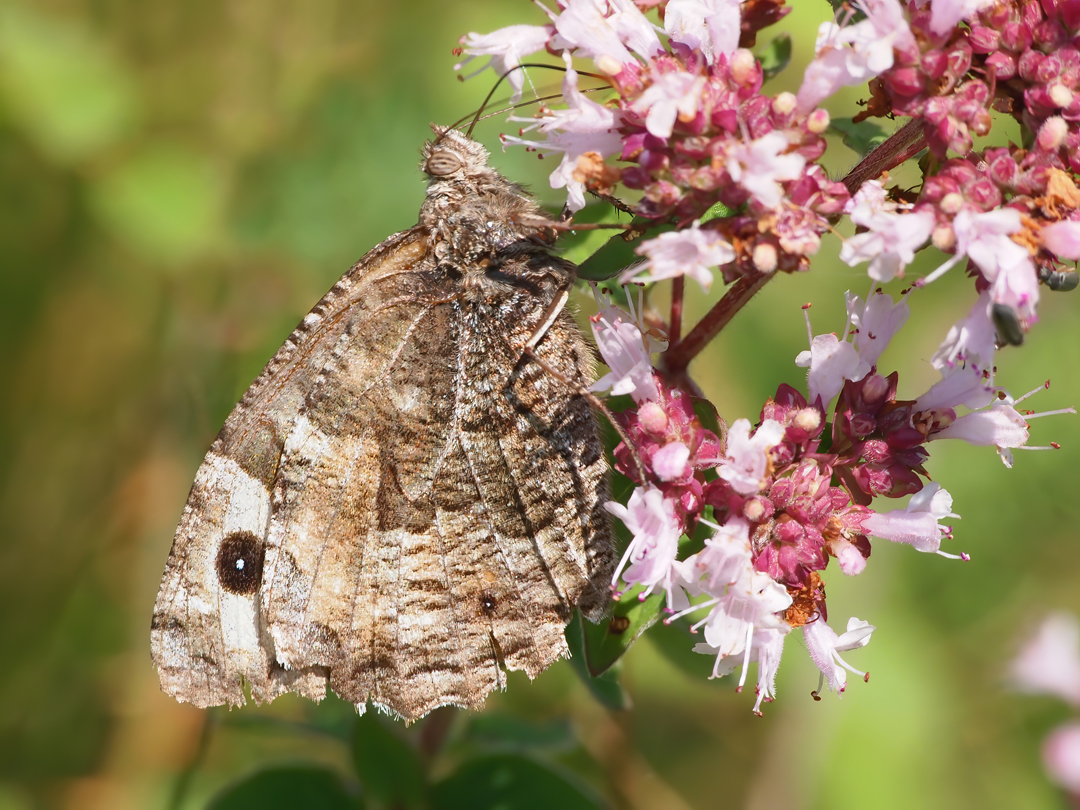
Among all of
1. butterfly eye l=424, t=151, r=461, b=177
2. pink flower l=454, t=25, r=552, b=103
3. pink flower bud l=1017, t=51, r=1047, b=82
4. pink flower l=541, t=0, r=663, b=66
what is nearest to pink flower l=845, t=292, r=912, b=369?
pink flower bud l=1017, t=51, r=1047, b=82

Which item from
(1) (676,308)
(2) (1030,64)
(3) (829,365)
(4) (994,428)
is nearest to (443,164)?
(1) (676,308)

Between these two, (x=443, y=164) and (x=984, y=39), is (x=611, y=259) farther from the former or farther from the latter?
(x=984, y=39)

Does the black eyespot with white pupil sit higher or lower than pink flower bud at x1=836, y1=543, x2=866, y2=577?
higher

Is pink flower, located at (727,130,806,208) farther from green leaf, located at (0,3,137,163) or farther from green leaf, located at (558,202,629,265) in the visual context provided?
green leaf, located at (0,3,137,163)

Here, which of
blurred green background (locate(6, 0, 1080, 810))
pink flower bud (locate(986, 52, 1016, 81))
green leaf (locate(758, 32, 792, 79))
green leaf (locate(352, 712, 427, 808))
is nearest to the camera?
pink flower bud (locate(986, 52, 1016, 81))

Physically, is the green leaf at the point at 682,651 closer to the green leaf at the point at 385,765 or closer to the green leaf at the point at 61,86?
the green leaf at the point at 385,765

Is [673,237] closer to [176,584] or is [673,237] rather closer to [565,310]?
[565,310]

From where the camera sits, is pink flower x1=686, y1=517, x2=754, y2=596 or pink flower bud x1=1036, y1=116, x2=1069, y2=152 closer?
pink flower bud x1=1036, y1=116, x2=1069, y2=152

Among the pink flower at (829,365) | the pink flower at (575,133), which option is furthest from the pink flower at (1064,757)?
the pink flower at (575,133)
